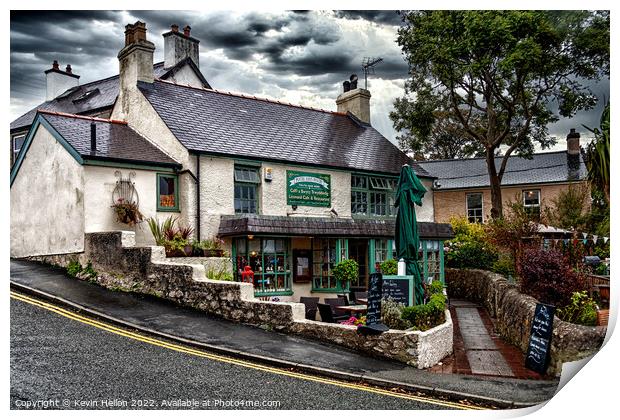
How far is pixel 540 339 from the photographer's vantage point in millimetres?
9695

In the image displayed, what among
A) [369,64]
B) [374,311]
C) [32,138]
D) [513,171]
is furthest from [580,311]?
[513,171]

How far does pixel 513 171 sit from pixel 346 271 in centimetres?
1448

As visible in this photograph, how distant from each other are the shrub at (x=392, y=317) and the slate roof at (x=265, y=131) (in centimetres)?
635

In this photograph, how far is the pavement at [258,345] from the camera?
872cm

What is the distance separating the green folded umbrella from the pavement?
7.25 feet

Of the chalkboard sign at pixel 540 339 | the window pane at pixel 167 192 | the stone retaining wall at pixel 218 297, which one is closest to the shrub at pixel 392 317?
the stone retaining wall at pixel 218 297

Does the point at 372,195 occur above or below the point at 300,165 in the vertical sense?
below

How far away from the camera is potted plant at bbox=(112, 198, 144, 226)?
13406mm

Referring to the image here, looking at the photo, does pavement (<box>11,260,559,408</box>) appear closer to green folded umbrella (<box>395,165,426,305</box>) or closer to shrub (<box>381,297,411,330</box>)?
shrub (<box>381,297,411,330</box>)

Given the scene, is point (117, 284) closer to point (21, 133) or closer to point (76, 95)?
point (21, 133)

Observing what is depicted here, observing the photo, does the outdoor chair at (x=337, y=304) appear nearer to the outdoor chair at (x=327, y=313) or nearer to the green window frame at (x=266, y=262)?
the outdoor chair at (x=327, y=313)

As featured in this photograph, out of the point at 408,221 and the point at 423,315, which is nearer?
the point at 423,315

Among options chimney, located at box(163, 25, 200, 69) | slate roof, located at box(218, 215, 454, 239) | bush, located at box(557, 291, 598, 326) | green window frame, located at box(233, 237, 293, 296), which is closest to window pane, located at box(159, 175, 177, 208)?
slate roof, located at box(218, 215, 454, 239)

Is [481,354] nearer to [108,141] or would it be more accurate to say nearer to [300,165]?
[300,165]
